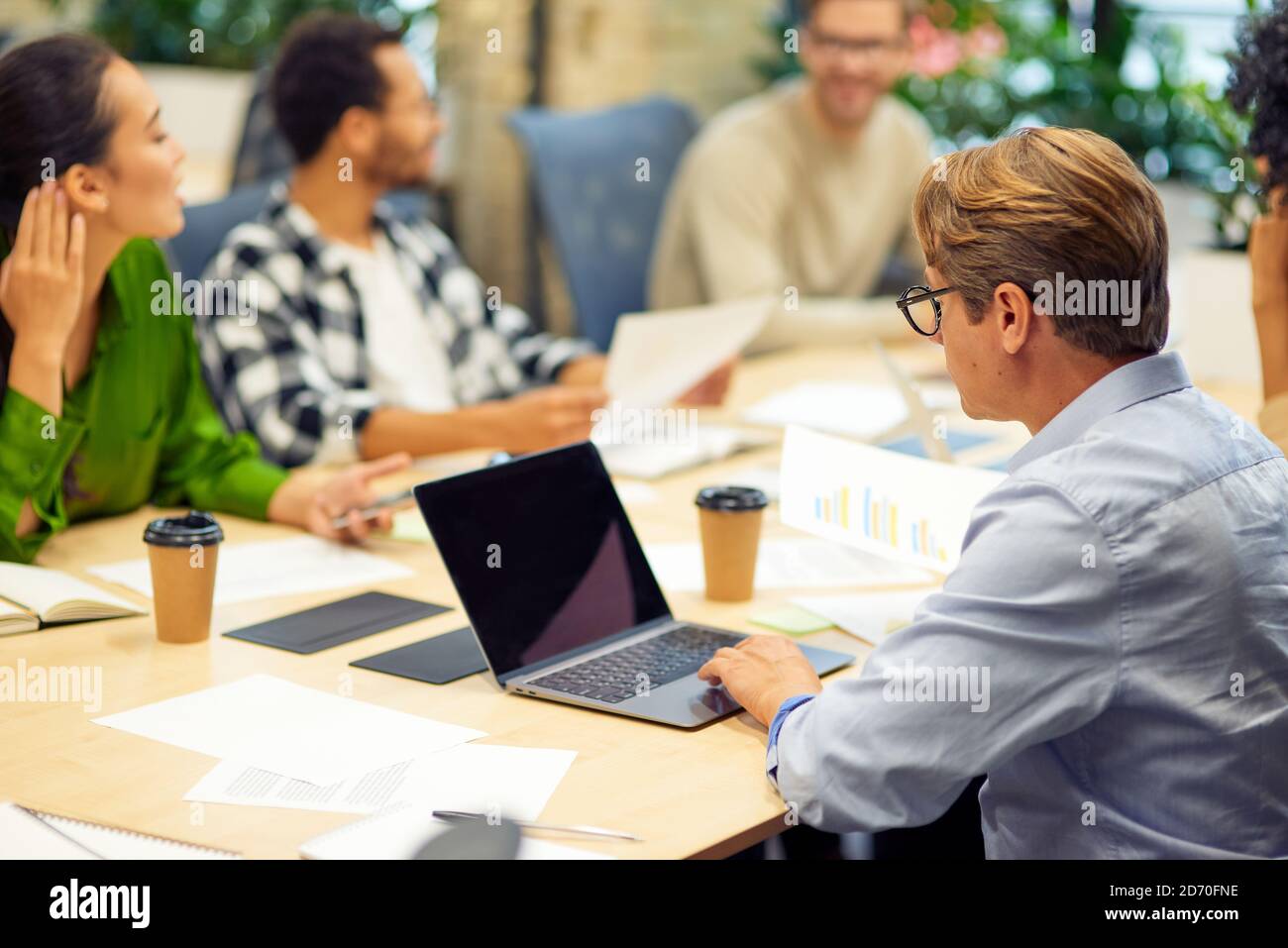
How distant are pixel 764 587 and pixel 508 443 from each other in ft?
2.30

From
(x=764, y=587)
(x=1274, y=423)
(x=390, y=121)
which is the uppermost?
(x=390, y=121)

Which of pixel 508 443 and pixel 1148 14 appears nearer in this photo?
pixel 508 443

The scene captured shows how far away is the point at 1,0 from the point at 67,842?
235 inches

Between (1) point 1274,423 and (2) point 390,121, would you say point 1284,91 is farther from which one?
(2) point 390,121

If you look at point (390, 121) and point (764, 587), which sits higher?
point (390, 121)

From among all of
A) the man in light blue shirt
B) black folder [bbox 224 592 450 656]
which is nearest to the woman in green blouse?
black folder [bbox 224 592 450 656]

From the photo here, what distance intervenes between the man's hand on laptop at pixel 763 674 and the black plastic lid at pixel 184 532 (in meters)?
0.52

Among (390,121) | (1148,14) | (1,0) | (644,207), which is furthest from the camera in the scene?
(1,0)

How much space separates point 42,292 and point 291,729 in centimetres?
75

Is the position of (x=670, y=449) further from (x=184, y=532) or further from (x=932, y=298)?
(x=932, y=298)

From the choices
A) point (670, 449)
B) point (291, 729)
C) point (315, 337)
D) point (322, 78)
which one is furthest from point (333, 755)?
point (322, 78)
